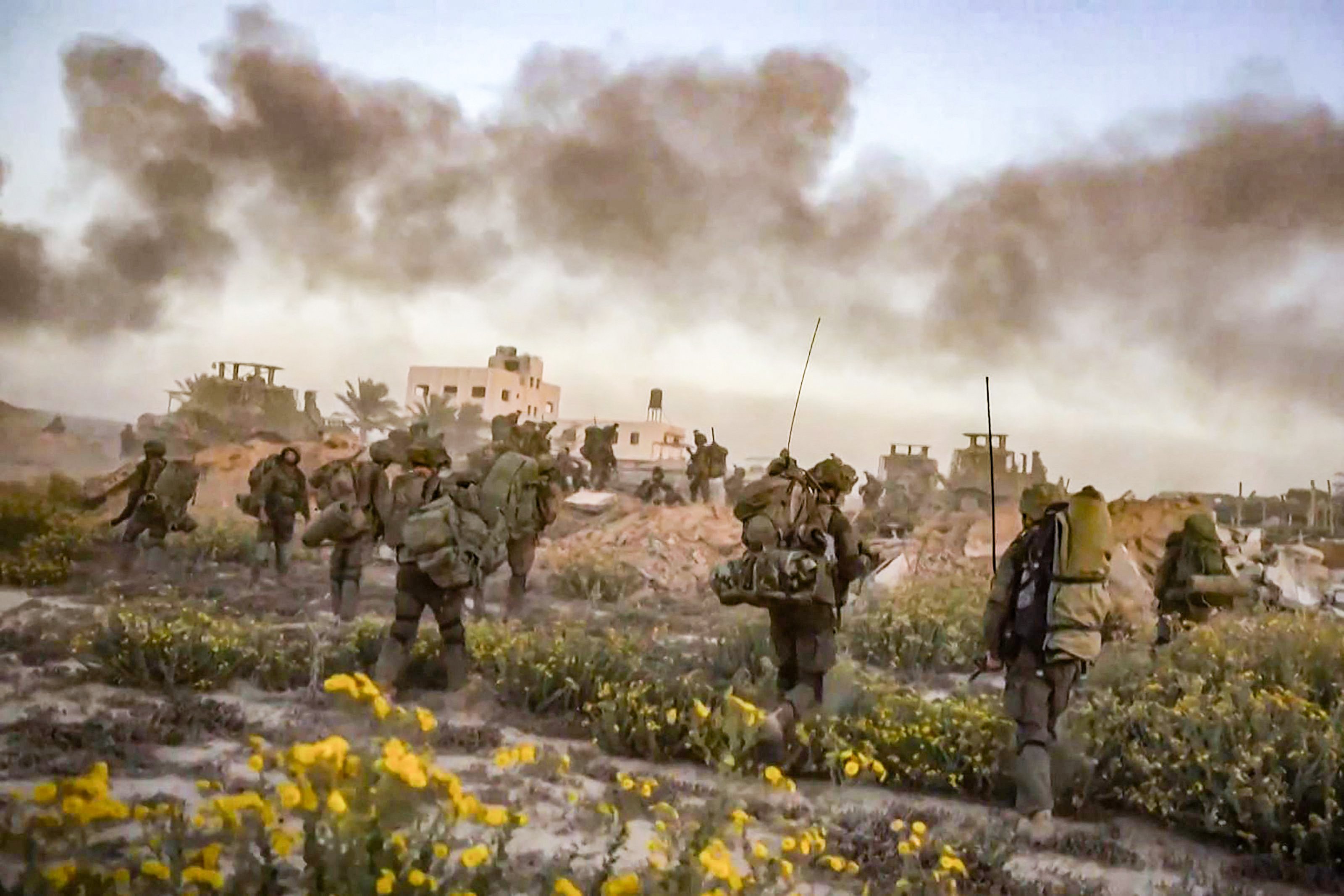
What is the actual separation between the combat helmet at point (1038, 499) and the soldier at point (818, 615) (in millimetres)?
774

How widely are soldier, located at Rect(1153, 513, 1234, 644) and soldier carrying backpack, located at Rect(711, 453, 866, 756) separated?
1.96 metres

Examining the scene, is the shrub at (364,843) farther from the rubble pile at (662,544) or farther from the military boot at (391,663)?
the rubble pile at (662,544)

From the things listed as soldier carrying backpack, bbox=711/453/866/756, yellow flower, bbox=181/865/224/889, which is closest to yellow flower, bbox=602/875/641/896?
yellow flower, bbox=181/865/224/889

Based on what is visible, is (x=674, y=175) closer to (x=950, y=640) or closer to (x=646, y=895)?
(x=950, y=640)

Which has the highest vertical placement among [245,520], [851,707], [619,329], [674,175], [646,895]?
[674,175]

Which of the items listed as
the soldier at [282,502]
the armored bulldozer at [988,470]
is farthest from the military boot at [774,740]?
the soldier at [282,502]

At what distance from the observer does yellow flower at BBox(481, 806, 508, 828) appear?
2.99 meters

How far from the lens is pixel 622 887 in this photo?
291cm

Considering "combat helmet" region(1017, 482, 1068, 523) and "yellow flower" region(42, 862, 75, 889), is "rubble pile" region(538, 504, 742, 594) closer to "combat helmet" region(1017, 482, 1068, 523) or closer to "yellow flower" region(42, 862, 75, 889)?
"combat helmet" region(1017, 482, 1068, 523)

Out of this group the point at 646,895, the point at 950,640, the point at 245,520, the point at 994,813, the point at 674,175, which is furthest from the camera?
the point at 245,520

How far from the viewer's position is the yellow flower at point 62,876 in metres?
2.78

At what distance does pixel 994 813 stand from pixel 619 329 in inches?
106

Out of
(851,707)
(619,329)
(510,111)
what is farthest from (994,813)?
(510,111)

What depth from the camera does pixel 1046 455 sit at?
5.09m
